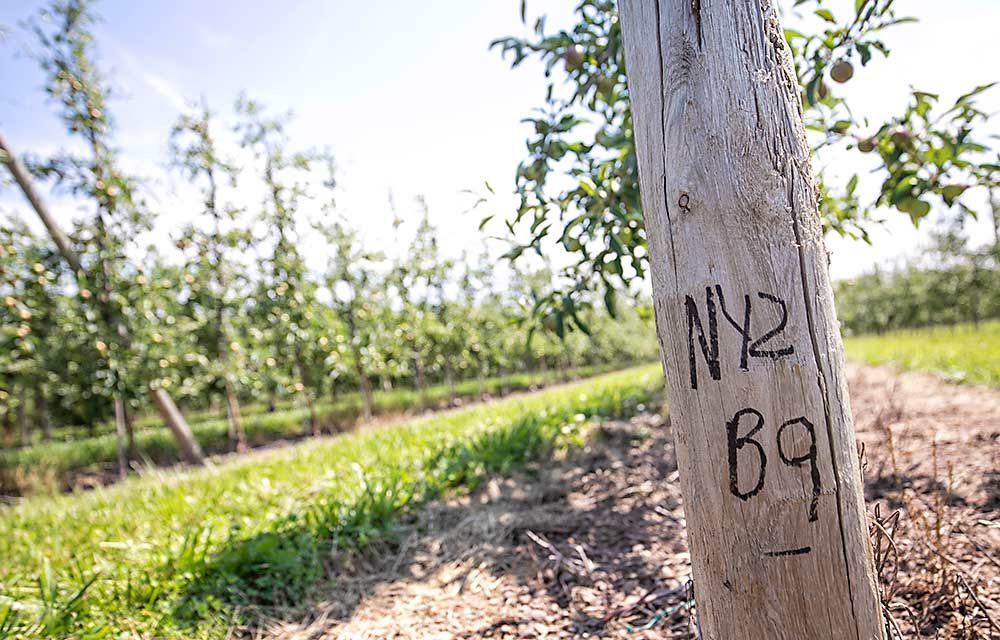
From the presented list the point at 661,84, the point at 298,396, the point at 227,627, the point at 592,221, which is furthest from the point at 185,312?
the point at 661,84

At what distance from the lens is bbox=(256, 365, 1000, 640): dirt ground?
61.1 inches

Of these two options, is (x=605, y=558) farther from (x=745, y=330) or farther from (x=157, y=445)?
(x=157, y=445)

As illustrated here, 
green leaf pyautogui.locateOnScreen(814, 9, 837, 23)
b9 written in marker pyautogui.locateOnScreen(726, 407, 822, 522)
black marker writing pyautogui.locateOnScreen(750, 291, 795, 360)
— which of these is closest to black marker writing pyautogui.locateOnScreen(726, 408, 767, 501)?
b9 written in marker pyautogui.locateOnScreen(726, 407, 822, 522)

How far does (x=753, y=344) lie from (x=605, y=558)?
175 centimetres

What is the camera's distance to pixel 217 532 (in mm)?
2705

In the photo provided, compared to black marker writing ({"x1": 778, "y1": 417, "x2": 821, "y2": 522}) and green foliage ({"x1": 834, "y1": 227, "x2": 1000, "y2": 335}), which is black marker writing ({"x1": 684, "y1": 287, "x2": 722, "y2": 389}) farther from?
green foliage ({"x1": 834, "y1": 227, "x2": 1000, "y2": 335})

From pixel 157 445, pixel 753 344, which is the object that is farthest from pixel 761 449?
pixel 157 445

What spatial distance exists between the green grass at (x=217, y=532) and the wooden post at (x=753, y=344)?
1.94m

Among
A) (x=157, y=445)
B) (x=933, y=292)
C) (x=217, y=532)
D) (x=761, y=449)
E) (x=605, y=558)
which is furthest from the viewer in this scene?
(x=933, y=292)

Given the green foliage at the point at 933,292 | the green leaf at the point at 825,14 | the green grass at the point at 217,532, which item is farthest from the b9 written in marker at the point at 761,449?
the green foliage at the point at 933,292

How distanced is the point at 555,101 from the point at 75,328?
23.0ft

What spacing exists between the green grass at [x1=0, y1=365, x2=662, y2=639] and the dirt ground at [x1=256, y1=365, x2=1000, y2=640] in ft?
0.57

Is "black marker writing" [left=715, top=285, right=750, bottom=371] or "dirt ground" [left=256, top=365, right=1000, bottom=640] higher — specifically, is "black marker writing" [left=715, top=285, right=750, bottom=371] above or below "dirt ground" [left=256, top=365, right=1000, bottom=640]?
above

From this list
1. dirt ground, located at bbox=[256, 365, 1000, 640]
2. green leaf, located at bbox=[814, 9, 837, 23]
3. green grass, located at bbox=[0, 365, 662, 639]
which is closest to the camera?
dirt ground, located at bbox=[256, 365, 1000, 640]
